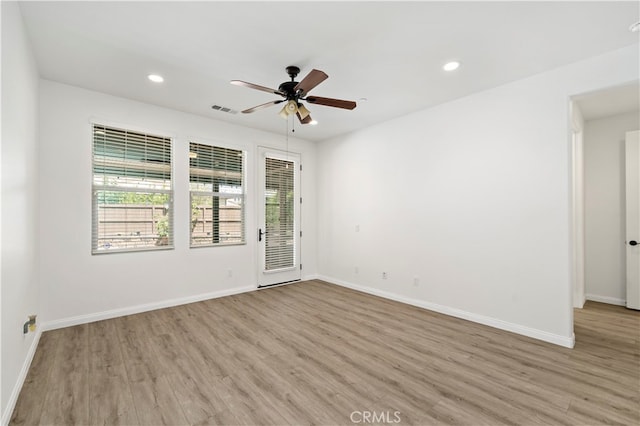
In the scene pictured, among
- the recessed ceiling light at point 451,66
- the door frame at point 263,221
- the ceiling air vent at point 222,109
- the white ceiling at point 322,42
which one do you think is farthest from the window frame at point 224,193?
the recessed ceiling light at point 451,66

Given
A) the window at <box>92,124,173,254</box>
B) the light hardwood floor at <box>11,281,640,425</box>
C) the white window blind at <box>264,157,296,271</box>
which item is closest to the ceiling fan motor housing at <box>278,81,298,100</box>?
the window at <box>92,124,173,254</box>

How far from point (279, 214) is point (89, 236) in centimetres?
303

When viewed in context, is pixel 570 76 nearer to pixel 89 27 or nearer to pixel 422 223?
pixel 422 223

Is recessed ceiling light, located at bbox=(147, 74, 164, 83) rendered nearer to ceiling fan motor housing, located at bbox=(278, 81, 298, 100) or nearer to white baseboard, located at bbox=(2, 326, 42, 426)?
ceiling fan motor housing, located at bbox=(278, 81, 298, 100)

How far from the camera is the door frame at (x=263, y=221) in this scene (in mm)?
5473

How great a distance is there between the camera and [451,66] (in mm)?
3137

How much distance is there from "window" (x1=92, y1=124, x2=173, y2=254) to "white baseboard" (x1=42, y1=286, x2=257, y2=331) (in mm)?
825

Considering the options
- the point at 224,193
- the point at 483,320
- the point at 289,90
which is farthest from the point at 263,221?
the point at 483,320

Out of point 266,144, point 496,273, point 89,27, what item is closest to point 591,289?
point 496,273

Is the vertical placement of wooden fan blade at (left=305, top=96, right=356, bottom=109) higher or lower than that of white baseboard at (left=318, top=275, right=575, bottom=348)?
higher

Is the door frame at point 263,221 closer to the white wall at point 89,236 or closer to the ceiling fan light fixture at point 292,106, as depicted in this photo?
the white wall at point 89,236

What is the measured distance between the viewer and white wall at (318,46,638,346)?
10.3 ft

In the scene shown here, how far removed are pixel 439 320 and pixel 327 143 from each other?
398cm

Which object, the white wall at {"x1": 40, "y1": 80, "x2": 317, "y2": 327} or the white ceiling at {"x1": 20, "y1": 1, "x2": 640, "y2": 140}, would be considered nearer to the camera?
the white ceiling at {"x1": 20, "y1": 1, "x2": 640, "y2": 140}
